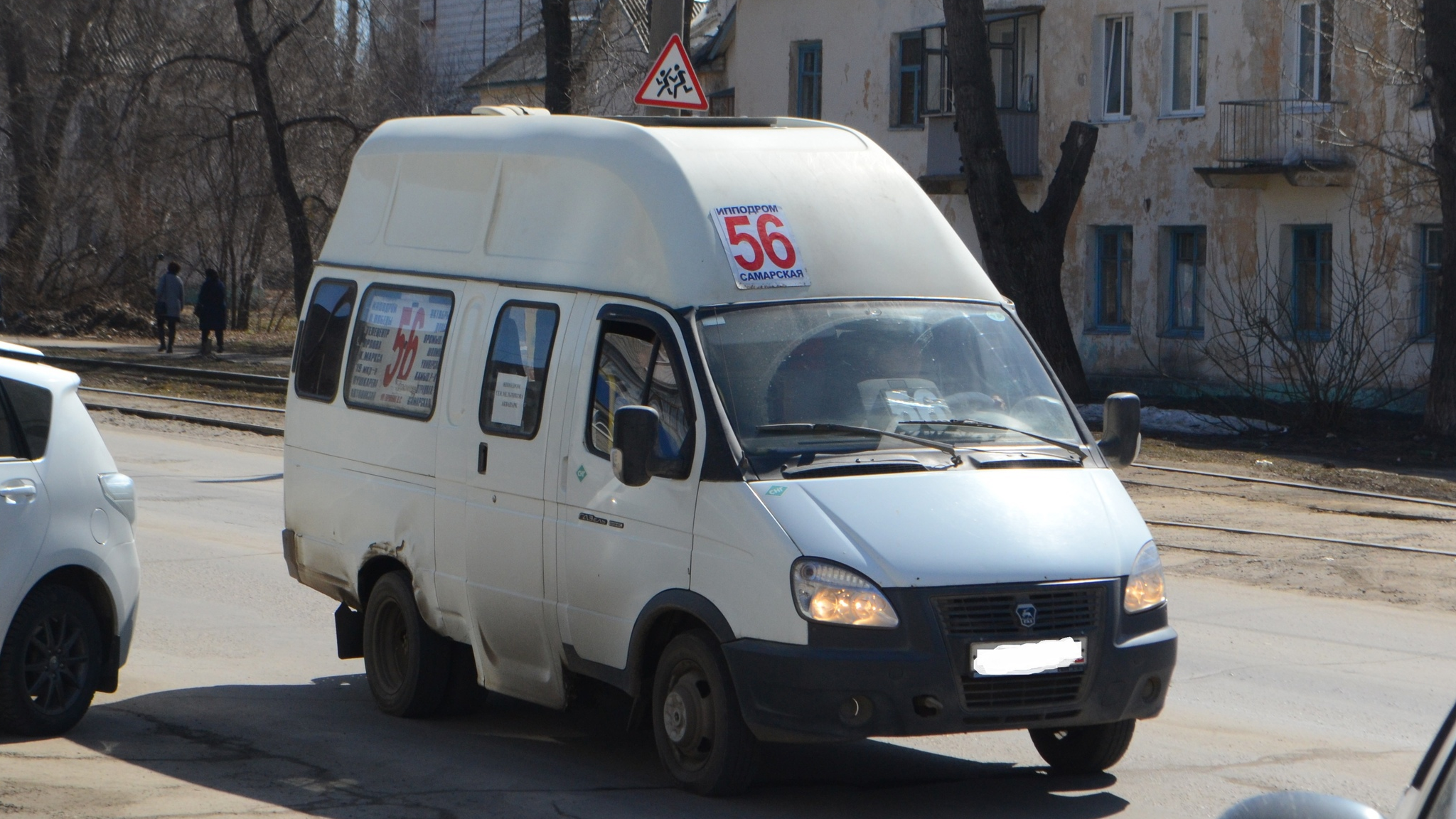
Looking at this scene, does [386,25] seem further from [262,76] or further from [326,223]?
[262,76]

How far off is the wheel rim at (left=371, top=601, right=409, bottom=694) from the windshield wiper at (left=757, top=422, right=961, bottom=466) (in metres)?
2.25

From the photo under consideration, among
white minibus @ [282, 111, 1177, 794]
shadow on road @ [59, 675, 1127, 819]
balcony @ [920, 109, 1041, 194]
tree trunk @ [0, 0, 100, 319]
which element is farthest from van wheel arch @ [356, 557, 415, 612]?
tree trunk @ [0, 0, 100, 319]

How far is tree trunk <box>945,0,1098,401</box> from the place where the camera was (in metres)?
23.1

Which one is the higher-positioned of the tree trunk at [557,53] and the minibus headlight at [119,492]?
the tree trunk at [557,53]

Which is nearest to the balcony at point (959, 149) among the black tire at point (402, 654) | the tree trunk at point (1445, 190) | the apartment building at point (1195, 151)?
the apartment building at point (1195, 151)

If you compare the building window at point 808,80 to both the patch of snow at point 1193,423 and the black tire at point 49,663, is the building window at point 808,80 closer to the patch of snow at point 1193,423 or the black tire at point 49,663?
the patch of snow at point 1193,423

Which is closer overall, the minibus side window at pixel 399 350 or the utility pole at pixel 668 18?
the minibus side window at pixel 399 350

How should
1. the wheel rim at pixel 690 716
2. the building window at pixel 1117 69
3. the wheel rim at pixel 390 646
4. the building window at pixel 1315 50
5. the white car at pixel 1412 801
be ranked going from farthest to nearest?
the building window at pixel 1117 69 → the building window at pixel 1315 50 → the wheel rim at pixel 390 646 → the wheel rim at pixel 690 716 → the white car at pixel 1412 801

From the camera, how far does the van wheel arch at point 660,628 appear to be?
5.50 metres

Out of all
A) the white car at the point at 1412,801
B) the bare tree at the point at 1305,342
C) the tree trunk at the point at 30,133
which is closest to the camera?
the white car at the point at 1412,801

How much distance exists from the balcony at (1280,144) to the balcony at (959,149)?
13.9 feet

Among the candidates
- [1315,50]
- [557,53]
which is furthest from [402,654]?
[1315,50]

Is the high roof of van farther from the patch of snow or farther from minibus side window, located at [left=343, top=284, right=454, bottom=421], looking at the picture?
the patch of snow

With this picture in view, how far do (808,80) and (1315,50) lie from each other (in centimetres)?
1222
